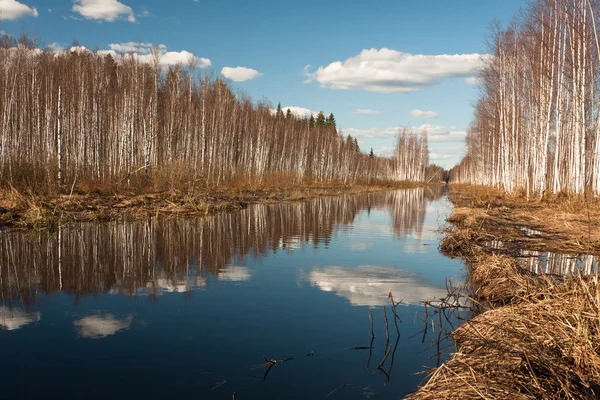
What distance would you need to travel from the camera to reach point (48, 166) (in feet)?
65.7

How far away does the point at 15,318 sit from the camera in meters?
5.69

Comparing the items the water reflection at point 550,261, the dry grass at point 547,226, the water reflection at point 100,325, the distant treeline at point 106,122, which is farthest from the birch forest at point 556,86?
the distant treeline at point 106,122

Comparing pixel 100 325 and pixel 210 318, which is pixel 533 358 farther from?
pixel 100 325

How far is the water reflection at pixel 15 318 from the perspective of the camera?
5.43m

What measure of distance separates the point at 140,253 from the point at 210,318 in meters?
4.67

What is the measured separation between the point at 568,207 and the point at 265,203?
15.1m

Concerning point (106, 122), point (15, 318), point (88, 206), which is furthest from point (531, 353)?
point (106, 122)

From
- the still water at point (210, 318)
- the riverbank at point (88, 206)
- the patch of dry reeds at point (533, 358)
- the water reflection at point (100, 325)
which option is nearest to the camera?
the patch of dry reeds at point (533, 358)

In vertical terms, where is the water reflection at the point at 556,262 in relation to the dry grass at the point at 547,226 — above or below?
below

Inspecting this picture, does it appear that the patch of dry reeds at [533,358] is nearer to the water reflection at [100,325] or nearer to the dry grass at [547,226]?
the water reflection at [100,325]

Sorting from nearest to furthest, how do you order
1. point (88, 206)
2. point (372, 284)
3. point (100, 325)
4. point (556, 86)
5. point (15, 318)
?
point (100, 325)
point (15, 318)
point (372, 284)
point (88, 206)
point (556, 86)

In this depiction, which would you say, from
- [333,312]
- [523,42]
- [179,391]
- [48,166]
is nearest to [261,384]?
[179,391]

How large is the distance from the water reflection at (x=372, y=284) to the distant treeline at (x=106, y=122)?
15.2 meters

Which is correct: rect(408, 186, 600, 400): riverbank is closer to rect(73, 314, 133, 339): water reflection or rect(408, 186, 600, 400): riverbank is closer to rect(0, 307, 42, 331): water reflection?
rect(73, 314, 133, 339): water reflection
